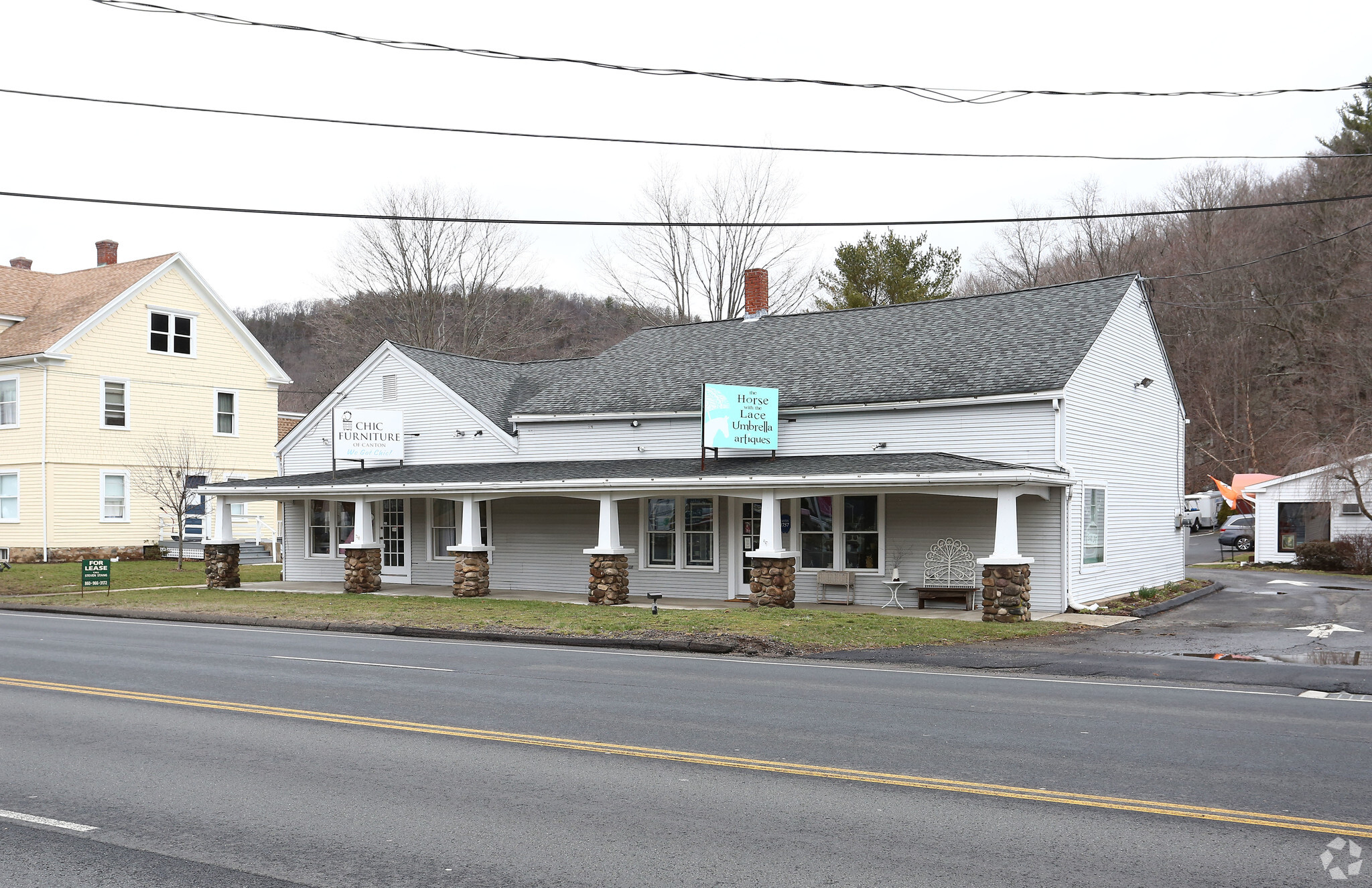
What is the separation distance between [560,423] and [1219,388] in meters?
39.8

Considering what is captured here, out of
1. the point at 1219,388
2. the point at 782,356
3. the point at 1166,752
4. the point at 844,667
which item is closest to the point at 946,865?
the point at 1166,752

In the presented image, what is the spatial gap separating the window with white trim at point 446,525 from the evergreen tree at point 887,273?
25175 millimetres

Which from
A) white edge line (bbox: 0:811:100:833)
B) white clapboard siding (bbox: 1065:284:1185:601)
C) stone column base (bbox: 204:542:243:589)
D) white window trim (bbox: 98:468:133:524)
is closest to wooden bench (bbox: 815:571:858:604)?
white clapboard siding (bbox: 1065:284:1185:601)

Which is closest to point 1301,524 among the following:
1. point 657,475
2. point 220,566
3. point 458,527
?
point 657,475

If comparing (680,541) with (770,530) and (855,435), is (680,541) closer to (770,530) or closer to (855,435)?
(770,530)

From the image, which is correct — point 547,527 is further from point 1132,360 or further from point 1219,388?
point 1219,388

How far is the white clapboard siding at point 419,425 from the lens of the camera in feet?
93.9

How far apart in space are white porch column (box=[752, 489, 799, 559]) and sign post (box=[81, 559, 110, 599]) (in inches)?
612

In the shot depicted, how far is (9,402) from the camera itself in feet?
122

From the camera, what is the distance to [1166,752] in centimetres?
860

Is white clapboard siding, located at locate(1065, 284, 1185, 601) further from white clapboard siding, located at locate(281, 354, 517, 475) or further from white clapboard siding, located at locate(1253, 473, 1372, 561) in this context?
white clapboard siding, located at locate(281, 354, 517, 475)

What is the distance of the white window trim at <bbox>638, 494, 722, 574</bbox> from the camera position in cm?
2466

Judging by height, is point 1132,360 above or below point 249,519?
above

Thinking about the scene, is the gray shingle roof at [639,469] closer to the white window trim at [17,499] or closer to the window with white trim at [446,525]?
the window with white trim at [446,525]
